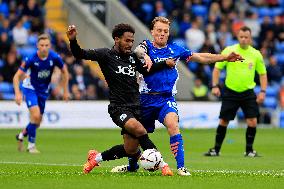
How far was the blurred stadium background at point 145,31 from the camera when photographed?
30.8m

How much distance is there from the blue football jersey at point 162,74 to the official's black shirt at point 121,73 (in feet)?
0.84

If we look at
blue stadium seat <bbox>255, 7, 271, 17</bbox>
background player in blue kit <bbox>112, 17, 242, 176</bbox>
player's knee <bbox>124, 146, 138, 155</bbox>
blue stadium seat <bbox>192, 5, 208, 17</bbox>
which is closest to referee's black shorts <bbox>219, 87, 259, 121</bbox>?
background player in blue kit <bbox>112, 17, 242, 176</bbox>

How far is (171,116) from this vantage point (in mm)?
13641

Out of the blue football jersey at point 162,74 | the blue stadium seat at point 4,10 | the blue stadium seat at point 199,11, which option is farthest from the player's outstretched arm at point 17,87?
the blue stadium seat at point 199,11

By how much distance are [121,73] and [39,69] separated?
21.6ft

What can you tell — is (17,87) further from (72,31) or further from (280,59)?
(280,59)

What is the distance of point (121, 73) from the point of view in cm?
1363

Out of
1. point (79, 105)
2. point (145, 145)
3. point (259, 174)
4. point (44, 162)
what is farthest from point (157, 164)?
point (79, 105)

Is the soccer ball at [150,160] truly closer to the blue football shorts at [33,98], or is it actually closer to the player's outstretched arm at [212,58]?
the player's outstretched arm at [212,58]

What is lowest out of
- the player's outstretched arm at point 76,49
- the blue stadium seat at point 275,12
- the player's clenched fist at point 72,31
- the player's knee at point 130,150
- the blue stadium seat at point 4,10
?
the player's knee at point 130,150

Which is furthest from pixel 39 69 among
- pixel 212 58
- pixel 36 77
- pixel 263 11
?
pixel 263 11

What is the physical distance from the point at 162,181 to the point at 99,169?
2.81 metres

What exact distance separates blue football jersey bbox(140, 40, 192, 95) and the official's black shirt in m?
0.26

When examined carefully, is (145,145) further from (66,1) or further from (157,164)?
(66,1)
